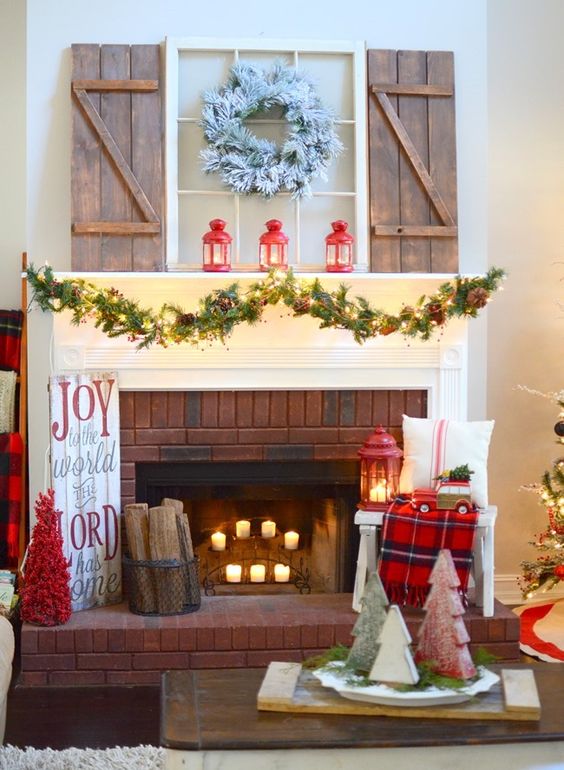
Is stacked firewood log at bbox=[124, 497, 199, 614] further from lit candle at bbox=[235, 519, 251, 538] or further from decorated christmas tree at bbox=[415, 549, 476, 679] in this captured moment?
decorated christmas tree at bbox=[415, 549, 476, 679]

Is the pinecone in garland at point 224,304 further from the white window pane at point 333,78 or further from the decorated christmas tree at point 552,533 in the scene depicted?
the decorated christmas tree at point 552,533

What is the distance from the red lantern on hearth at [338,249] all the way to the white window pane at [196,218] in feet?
1.40

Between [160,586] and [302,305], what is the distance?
1251 mm

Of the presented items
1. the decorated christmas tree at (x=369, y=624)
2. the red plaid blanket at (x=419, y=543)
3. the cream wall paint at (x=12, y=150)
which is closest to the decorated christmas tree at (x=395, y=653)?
the decorated christmas tree at (x=369, y=624)

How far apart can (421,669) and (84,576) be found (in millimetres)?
2125

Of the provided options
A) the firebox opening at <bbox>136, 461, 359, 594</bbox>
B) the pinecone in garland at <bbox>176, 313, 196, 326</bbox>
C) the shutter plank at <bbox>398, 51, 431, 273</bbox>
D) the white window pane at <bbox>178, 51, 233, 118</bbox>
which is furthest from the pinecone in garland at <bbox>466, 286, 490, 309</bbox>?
the white window pane at <bbox>178, 51, 233, 118</bbox>

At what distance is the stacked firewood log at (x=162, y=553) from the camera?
432 centimetres

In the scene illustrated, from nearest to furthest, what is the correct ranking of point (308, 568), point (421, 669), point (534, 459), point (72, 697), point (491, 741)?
point (491, 741), point (421, 669), point (72, 697), point (308, 568), point (534, 459)

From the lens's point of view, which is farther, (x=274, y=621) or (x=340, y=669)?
(x=274, y=621)

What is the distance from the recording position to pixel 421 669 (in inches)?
104

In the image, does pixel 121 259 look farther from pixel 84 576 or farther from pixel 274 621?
pixel 274 621

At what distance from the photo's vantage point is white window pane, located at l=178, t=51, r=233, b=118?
452cm

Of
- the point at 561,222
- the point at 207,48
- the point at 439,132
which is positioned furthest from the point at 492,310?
the point at 207,48

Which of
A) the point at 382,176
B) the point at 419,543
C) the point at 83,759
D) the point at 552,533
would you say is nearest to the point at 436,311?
the point at 382,176
